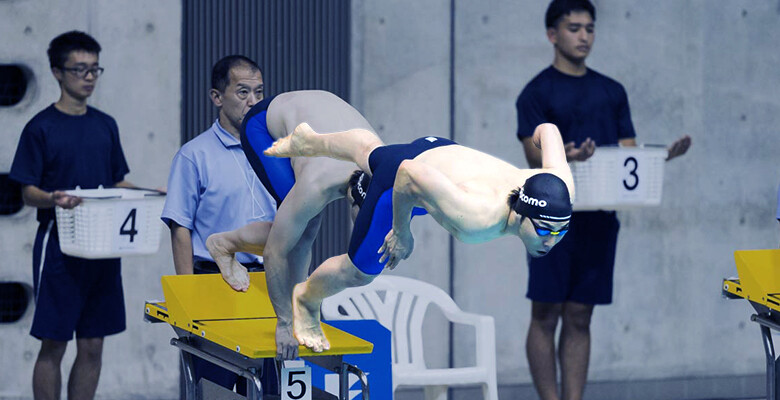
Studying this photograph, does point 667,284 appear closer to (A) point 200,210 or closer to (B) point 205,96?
(B) point 205,96

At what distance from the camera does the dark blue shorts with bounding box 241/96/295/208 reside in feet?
16.9

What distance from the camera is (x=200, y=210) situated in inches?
235

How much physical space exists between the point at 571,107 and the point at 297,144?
2.65m

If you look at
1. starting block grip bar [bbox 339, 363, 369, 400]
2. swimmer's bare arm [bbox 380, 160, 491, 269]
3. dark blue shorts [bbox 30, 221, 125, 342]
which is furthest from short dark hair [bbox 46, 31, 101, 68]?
swimmer's bare arm [bbox 380, 160, 491, 269]

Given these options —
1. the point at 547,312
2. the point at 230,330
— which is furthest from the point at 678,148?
the point at 230,330

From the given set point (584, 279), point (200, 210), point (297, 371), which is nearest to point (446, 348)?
point (584, 279)

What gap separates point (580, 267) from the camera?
23.0ft

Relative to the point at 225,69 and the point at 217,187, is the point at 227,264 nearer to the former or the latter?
the point at 217,187

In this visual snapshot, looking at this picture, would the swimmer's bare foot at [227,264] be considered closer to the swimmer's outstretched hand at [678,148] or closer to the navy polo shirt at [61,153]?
the navy polo shirt at [61,153]

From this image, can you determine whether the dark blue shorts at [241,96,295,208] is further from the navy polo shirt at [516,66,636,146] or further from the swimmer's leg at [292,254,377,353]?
the navy polo shirt at [516,66,636,146]

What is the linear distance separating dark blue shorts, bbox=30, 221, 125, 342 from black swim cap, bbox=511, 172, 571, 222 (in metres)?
3.31

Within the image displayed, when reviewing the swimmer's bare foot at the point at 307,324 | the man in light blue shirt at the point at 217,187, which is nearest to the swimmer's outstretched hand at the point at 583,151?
the man in light blue shirt at the point at 217,187

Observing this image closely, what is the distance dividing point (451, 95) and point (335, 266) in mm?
3556

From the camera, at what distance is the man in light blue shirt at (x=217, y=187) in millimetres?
5922
